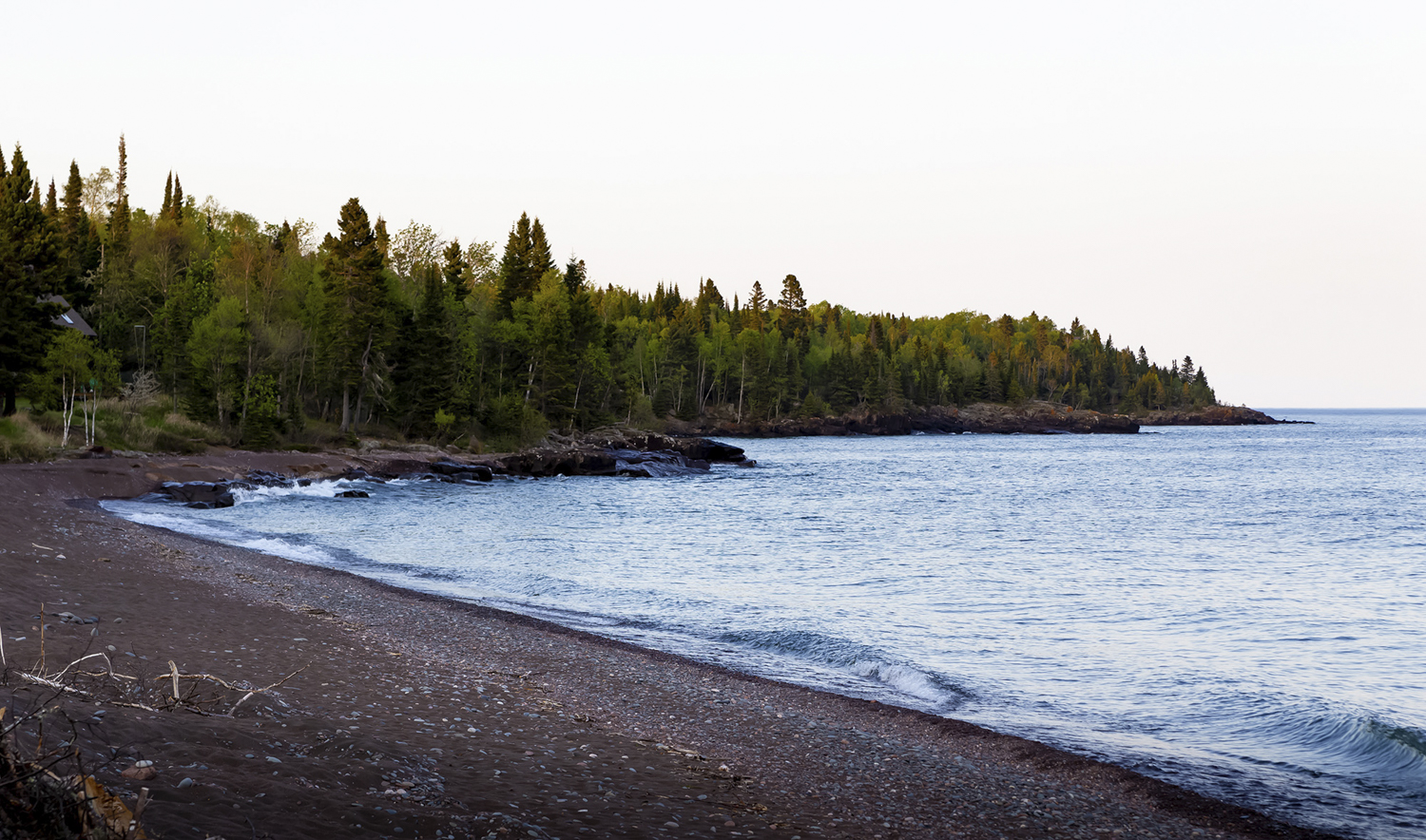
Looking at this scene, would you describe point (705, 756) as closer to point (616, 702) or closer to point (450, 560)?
point (616, 702)

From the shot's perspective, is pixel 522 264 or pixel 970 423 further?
pixel 970 423

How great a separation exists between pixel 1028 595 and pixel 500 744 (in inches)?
665

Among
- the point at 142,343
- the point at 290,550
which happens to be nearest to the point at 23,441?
the point at 290,550

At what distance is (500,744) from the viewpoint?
861 centimetres

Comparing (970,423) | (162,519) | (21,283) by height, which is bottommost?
(162,519)

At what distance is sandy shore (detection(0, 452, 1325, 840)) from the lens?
21.0ft

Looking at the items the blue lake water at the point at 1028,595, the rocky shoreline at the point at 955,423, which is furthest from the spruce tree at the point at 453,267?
the rocky shoreline at the point at 955,423

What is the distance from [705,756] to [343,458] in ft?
176

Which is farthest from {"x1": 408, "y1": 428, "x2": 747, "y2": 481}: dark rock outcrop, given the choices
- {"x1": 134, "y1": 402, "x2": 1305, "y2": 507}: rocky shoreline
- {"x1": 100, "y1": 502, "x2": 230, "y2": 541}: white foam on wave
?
Answer: {"x1": 100, "y1": 502, "x2": 230, "y2": 541}: white foam on wave

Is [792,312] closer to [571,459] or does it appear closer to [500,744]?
[571,459]

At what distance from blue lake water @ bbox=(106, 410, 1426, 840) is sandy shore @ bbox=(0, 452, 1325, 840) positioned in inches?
66.4

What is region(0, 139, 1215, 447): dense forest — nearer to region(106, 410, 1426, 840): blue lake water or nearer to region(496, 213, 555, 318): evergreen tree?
region(496, 213, 555, 318): evergreen tree

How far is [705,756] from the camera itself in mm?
9164

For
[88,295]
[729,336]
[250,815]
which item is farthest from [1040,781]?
[729,336]
